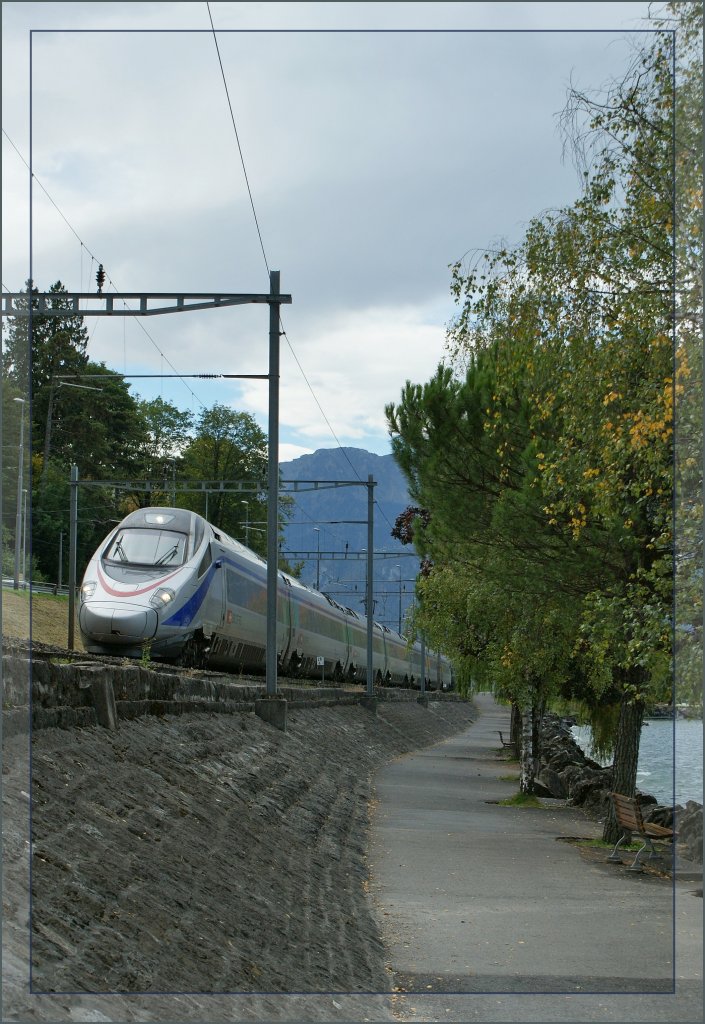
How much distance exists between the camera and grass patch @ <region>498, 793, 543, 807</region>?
91.2ft

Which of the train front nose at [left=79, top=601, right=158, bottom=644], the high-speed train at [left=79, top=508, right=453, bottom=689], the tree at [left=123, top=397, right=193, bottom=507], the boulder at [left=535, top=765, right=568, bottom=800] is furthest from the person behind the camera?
the boulder at [left=535, top=765, right=568, bottom=800]

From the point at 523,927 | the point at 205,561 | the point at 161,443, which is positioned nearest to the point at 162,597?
the point at 205,561

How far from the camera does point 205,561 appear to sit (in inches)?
971

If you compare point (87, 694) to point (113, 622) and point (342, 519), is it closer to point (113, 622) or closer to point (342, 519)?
point (113, 622)

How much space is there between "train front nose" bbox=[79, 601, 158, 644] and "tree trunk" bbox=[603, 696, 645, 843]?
8.24 m

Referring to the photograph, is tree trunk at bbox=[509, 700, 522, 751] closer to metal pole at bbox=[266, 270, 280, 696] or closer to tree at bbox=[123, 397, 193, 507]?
tree at bbox=[123, 397, 193, 507]

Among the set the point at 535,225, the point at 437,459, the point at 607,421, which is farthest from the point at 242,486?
the point at 607,421

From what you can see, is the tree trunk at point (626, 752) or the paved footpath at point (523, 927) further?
the tree trunk at point (626, 752)

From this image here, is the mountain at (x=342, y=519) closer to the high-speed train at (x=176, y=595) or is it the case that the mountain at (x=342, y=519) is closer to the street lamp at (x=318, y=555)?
the street lamp at (x=318, y=555)

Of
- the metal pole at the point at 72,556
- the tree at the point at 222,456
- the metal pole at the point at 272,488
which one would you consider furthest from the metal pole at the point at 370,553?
the metal pole at the point at 272,488

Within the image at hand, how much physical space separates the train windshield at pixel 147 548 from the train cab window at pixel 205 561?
1.79ft

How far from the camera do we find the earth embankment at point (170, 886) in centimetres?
570

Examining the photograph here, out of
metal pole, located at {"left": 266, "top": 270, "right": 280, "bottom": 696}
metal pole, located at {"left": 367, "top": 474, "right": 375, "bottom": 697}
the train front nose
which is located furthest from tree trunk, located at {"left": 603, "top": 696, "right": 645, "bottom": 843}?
metal pole, located at {"left": 367, "top": 474, "right": 375, "bottom": 697}

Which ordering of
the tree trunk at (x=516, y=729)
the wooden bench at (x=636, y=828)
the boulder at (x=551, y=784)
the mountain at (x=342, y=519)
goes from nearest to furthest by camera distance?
1. the wooden bench at (x=636, y=828)
2. the mountain at (x=342, y=519)
3. the boulder at (x=551, y=784)
4. the tree trunk at (x=516, y=729)
